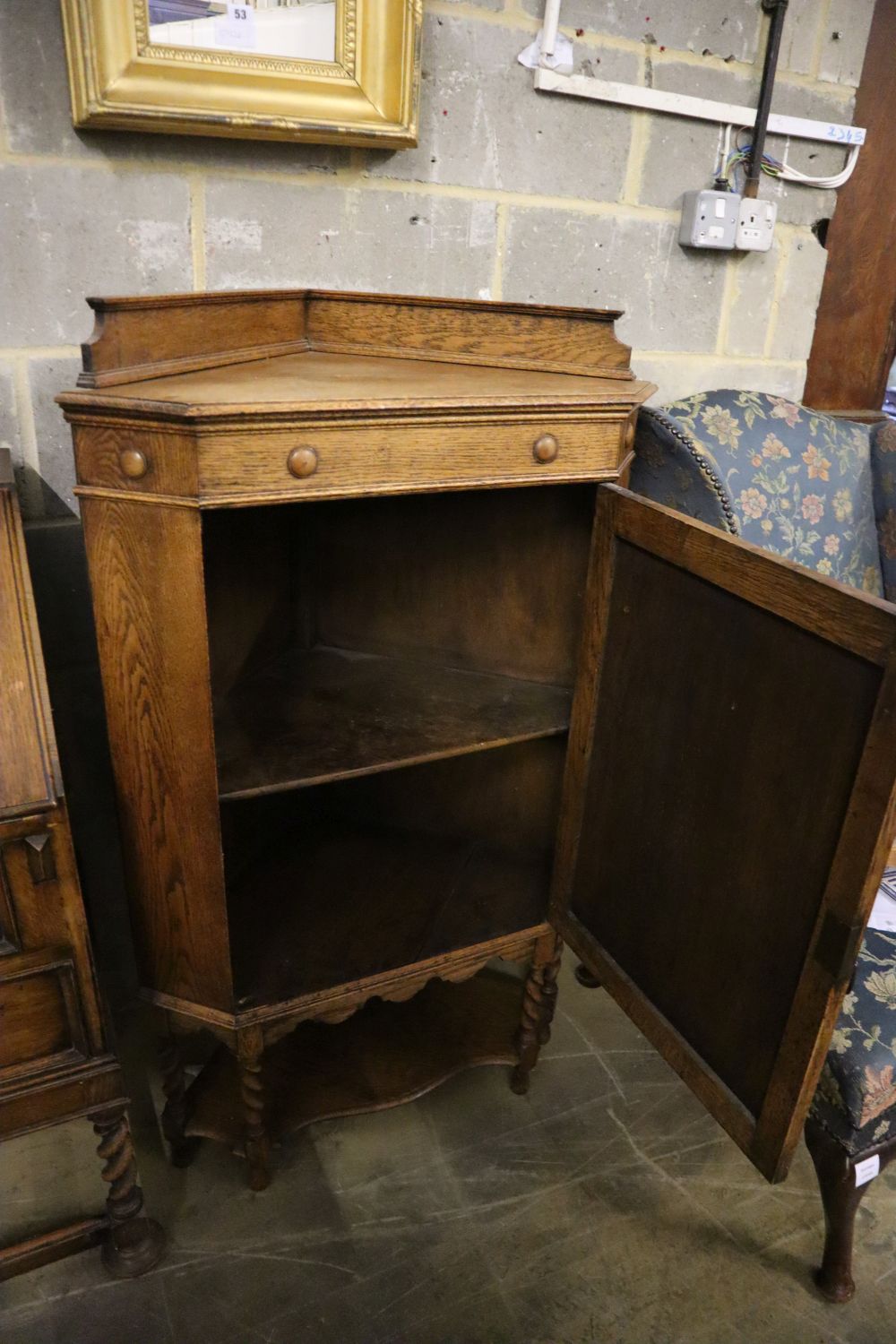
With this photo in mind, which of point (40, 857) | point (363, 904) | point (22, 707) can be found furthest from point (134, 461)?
point (363, 904)

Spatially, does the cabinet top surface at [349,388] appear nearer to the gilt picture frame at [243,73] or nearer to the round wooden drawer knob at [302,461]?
the round wooden drawer knob at [302,461]

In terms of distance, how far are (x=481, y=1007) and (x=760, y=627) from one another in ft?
3.48

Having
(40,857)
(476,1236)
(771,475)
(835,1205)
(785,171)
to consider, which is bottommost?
(476,1236)

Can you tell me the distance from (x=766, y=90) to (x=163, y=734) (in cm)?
154

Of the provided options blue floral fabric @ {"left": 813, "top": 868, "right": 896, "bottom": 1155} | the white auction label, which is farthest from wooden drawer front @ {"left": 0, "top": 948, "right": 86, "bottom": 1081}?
the white auction label

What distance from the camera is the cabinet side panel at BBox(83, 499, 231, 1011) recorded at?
1.05 m

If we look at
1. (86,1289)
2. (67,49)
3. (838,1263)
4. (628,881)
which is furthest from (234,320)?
(838,1263)

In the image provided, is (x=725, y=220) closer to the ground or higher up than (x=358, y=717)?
higher up

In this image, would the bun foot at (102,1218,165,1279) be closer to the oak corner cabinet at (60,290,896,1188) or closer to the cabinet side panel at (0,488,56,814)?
the oak corner cabinet at (60,290,896,1188)

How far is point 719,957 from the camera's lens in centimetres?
112

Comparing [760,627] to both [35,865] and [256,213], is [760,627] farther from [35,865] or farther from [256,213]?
[256,213]

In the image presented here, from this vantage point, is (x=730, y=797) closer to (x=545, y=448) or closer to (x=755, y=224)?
(x=545, y=448)

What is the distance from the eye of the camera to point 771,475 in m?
1.63

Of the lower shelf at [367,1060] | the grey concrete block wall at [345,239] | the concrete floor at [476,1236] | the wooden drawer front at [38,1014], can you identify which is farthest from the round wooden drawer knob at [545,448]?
the concrete floor at [476,1236]
